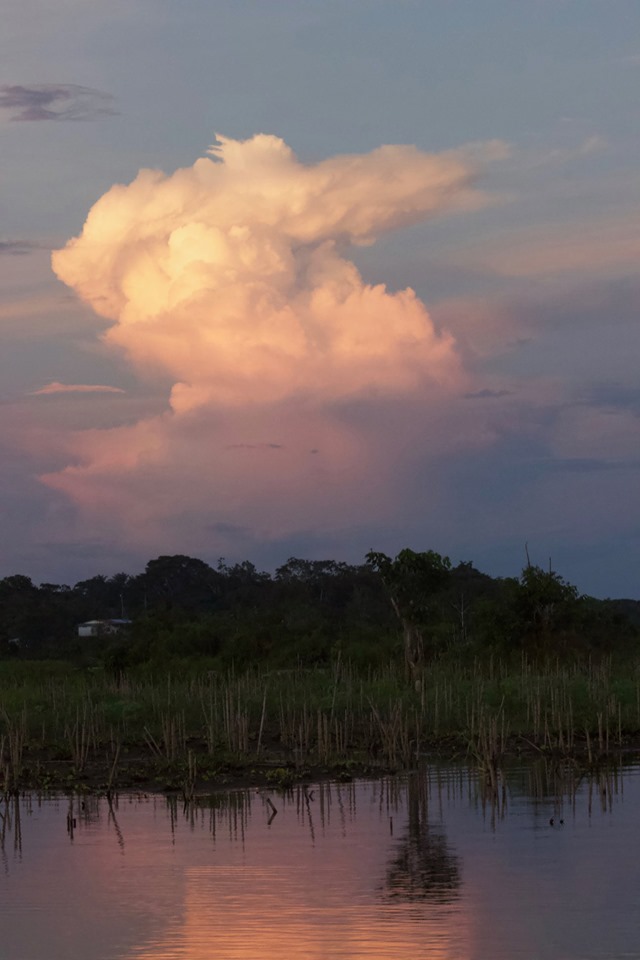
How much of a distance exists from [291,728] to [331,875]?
36.9 feet

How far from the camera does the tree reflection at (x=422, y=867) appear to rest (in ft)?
43.7

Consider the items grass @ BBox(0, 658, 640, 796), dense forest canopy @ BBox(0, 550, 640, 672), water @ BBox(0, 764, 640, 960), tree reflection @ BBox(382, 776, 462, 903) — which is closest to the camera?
water @ BBox(0, 764, 640, 960)

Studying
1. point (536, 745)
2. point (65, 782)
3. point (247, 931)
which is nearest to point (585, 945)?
point (247, 931)

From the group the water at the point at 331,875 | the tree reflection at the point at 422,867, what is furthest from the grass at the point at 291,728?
the tree reflection at the point at 422,867

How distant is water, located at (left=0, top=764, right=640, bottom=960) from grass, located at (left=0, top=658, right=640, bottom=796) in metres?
1.57

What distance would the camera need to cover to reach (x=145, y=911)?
1287 cm

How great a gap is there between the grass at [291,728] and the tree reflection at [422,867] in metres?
3.30

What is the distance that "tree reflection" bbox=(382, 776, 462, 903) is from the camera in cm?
1330

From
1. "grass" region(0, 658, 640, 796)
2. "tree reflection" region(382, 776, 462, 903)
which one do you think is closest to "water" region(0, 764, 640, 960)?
"tree reflection" region(382, 776, 462, 903)

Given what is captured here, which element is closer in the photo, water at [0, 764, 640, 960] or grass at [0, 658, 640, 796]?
water at [0, 764, 640, 960]

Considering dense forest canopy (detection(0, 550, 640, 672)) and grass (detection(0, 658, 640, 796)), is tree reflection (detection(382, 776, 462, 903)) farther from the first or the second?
dense forest canopy (detection(0, 550, 640, 672))

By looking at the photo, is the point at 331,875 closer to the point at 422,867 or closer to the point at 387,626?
the point at 422,867

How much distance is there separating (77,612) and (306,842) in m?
80.4

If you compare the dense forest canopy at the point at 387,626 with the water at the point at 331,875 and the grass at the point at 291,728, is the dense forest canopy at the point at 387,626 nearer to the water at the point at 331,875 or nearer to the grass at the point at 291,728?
the grass at the point at 291,728
